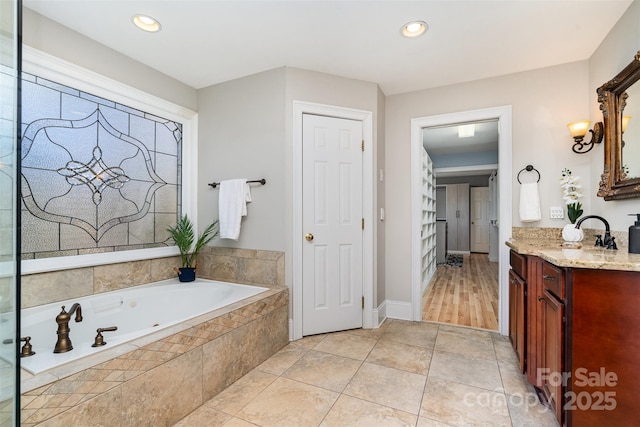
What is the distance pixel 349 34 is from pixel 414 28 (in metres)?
0.44

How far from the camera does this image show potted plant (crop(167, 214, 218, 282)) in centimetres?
262

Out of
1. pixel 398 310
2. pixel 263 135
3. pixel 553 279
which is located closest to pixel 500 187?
pixel 553 279

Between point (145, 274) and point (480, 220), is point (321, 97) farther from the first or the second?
point (480, 220)

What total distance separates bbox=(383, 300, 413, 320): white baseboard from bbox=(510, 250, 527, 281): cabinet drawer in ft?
3.78

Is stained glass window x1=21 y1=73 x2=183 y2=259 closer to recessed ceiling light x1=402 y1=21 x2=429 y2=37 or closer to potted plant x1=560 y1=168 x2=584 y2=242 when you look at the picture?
recessed ceiling light x1=402 y1=21 x2=429 y2=37

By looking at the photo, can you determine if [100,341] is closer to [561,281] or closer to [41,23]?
[41,23]

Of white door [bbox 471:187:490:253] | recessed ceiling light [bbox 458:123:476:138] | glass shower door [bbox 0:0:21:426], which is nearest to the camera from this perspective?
glass shower door [bbox 0:0:21:426]

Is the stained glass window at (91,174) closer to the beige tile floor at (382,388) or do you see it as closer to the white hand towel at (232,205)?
the white hand towel at (232,205)

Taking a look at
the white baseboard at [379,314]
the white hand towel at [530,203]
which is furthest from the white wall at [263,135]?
the white hand towel at [530,203]

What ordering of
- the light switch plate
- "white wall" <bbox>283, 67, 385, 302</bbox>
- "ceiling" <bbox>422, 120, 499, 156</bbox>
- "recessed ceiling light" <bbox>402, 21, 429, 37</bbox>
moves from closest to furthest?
"recessed ceiling light" <bbox>402, 21, 429, 37</bbox>
the light switch plate
"white wall" <bbox>283, 67, 385, 302</bbox>
"ceiling" <bbox>422, 120, 499, 156</bbox>

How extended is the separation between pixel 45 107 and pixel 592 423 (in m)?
3.43

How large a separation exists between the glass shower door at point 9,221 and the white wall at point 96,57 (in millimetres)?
1337

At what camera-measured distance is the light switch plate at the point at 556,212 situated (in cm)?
237

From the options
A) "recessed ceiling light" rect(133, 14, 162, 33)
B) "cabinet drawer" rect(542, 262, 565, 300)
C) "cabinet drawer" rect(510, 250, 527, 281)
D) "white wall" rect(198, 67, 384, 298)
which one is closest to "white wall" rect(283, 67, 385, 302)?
"white wall" rect(198, 67, 384, 298)
